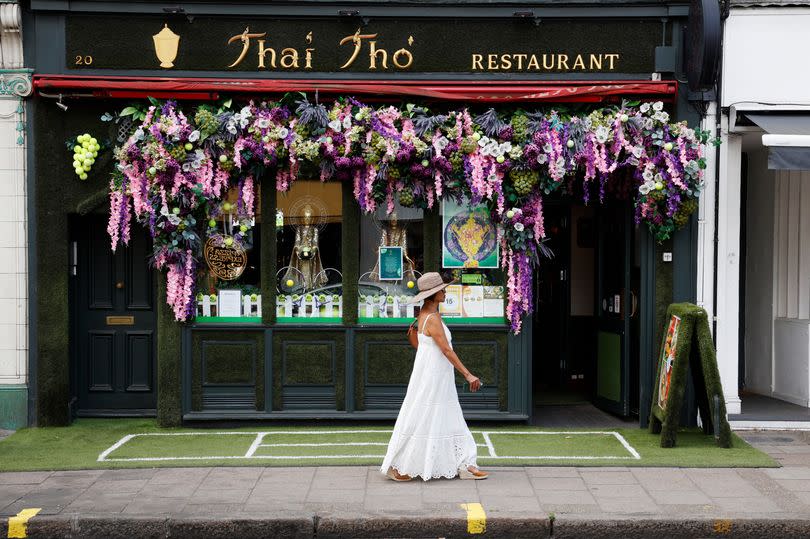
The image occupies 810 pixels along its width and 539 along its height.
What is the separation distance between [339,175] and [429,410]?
129 inches

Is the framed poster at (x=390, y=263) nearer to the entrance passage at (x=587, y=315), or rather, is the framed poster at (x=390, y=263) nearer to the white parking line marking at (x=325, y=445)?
the white parking line marking at (x=325, y=445)

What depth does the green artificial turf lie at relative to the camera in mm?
8320

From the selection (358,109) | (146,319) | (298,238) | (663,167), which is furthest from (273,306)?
(663,167)

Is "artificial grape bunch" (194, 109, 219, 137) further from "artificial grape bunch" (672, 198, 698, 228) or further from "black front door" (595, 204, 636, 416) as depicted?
"artificial grape bunch" (672, 198, 698, 228)

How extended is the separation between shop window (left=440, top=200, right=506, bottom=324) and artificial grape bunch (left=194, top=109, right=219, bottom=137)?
2.58m

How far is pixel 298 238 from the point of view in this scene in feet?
33.2

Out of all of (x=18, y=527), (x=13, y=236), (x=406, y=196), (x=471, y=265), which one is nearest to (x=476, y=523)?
(x=18, y=527)

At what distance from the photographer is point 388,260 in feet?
33.2

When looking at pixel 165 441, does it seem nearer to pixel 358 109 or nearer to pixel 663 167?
pixel 358 109

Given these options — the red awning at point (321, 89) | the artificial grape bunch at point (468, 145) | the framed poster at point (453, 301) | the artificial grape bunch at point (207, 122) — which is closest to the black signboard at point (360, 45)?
the red awning at point (321, 89)

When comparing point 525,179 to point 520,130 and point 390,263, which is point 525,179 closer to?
point 520,130

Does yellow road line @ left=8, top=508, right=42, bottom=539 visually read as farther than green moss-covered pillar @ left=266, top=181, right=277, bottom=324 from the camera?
No

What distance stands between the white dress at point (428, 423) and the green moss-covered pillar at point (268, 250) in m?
2.92

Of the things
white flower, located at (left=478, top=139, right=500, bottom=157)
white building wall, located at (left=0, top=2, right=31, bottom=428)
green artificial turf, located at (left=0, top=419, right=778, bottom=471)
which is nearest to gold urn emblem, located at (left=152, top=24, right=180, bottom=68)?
white building wall, located at (left=0, top=2, right=31, bottom=428)
